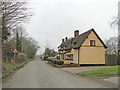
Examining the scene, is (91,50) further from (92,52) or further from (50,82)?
(50,82)

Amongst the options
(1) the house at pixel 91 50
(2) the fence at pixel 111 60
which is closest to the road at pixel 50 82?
(1) the house at pixel 91 50

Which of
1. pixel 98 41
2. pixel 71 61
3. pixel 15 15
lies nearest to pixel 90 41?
pixel 98 41

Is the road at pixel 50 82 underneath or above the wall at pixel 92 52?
underneath

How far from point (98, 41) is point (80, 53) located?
4.18 metres

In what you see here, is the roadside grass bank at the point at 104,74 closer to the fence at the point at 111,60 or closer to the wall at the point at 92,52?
the wall at the point at 92,52

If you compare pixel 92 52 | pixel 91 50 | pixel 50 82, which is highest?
pixel 91 50

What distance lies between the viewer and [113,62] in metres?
26.1

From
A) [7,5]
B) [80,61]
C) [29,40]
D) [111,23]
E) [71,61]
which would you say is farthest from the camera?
[29,40]

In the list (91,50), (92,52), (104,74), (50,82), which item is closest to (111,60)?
(92,52)

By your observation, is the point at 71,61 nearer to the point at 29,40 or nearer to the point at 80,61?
the point at 80,61

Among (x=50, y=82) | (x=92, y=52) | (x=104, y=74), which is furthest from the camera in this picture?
(x=92, y=52)

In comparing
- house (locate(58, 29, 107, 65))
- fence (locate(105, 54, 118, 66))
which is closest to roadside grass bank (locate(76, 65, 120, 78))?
house (locate(58, 29, 107, 65))

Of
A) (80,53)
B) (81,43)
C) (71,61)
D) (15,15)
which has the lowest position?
(71,61)

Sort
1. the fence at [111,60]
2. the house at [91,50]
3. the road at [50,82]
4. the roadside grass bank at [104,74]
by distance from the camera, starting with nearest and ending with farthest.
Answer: the road at [50,82] → the roadside grass bank at [104,74] → the house at [91,50] → the fence at [111,60]
